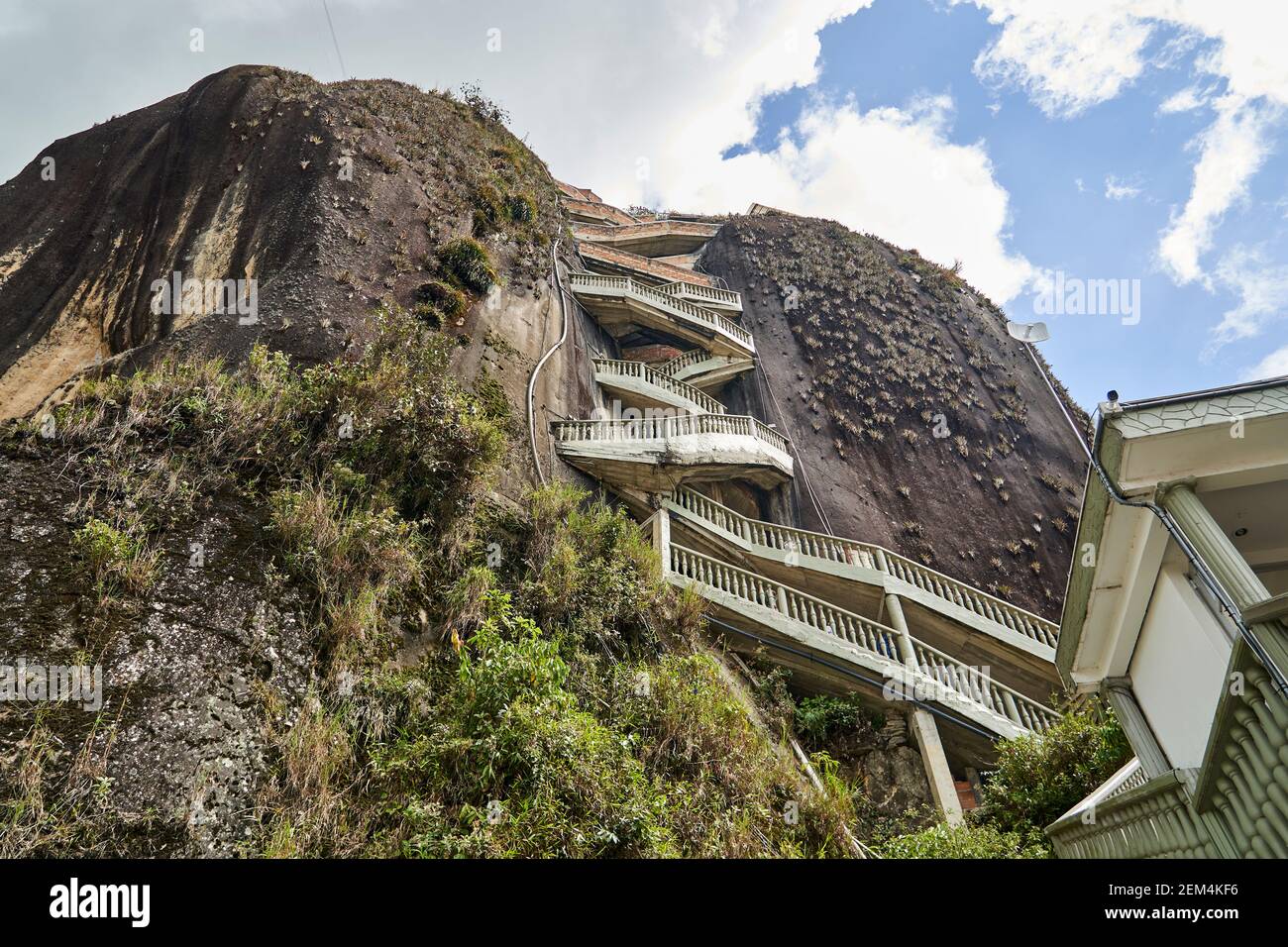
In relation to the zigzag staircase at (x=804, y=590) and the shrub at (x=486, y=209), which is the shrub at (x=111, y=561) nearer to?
the zigzag staircase at (x=804, y=590)

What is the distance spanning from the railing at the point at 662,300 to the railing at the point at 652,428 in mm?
6139

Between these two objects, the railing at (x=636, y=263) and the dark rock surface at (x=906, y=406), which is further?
the railing at (x=636, y=263)

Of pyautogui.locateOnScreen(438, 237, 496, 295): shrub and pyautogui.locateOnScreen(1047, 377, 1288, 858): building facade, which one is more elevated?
pyautogui.locateOnScreen(438, 237, 496, 295): shrub

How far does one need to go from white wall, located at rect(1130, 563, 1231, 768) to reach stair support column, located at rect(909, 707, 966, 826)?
16.1ft

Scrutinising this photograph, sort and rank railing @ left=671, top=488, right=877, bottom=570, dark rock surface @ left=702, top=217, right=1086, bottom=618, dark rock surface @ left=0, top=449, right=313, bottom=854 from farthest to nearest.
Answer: dark rock surface @ left=702, top=217, right=1086, bottom=618 < railing @ left=671, top=488, right=877, bottom=570 < dark rock surface @ left=0, top=449, right=313, bottom=854

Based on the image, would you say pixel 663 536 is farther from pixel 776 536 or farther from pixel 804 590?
pixel 804 590

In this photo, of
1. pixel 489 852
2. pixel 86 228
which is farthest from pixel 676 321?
pixel 489 852

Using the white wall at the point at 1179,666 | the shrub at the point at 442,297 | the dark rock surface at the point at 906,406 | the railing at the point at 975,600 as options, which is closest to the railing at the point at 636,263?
the dark rock surface at the point at 906,406

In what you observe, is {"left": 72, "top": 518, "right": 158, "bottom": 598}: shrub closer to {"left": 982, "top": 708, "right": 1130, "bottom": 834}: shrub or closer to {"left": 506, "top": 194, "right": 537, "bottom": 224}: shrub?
{"left": 982, "top": 708, "right": 1130, "bottom": 834}: shrub

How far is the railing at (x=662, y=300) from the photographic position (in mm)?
21333

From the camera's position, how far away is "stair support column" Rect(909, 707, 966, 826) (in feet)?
33.4

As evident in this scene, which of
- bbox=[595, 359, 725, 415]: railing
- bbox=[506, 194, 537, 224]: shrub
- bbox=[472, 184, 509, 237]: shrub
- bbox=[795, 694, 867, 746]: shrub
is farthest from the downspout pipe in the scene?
Answer: bbox=[795, 694, 867, 746]: shrub

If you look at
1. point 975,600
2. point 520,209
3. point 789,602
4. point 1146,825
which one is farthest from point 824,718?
point 520,209
